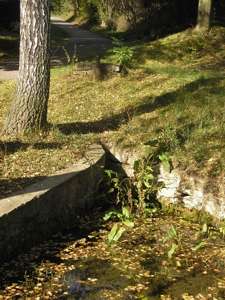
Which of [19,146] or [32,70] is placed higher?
[32,70]

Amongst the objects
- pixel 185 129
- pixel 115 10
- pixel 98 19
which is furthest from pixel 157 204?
pixel 98 19

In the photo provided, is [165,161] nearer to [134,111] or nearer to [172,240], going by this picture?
[172,240]

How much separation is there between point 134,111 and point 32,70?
2576 mm

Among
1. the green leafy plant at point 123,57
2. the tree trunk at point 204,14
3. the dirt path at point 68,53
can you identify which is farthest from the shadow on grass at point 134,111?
the tree trunk at point 204,14

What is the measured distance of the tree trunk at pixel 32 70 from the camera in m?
8.19

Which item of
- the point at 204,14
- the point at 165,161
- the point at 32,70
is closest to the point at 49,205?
the point at 165,161

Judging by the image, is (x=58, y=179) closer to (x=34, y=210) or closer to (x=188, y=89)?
(x=34, y=210)

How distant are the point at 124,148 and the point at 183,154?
1.03 meters

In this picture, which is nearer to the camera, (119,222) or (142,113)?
(119,222)

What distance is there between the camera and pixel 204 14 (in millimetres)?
15852

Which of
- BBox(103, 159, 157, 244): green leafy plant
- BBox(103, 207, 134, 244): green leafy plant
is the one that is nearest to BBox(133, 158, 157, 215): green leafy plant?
BBox(103, 159, 157, 244): green leafy plant

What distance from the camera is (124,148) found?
8.69 m

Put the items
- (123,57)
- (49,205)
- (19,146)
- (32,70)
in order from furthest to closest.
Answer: (123,57) → (32,70) → (19,146) → (49,205)

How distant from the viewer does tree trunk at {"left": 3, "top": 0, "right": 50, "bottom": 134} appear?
819cm
